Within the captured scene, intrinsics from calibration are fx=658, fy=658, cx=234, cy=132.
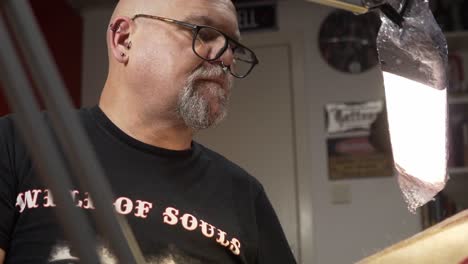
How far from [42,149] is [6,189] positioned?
2.21 ft

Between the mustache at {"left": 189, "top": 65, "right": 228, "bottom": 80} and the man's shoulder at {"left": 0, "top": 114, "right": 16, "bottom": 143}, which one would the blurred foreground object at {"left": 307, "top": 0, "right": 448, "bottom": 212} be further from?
the man's shoulder at {"left": 0, "top": 114, "right": 16, "bottom": 143}

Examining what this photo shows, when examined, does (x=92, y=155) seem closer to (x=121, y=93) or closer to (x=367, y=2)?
(x=367, y=2)

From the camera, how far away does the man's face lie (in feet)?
3.46

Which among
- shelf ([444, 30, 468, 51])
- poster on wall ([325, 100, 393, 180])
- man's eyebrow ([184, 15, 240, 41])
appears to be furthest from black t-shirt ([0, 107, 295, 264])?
shelf ([444, 30, 468, 51])

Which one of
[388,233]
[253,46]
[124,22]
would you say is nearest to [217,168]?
[124,22]

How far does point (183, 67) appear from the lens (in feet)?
3.50

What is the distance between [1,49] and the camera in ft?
0.92

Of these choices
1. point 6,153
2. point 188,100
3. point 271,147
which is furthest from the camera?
point 271,147

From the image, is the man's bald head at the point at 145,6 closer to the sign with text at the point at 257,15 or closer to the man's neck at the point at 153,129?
the man's neck at the point at 153,129

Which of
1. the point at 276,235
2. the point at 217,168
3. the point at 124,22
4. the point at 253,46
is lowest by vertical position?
the point at 276,235

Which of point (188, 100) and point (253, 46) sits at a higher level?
point (253, 46)

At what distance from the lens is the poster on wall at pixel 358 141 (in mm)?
3105

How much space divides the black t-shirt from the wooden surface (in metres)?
0.37

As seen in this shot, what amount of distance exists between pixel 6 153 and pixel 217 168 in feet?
1.18
